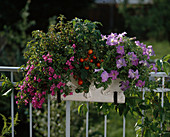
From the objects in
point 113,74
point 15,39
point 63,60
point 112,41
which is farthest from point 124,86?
point 15,39

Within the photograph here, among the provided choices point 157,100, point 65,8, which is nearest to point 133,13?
point 65,8

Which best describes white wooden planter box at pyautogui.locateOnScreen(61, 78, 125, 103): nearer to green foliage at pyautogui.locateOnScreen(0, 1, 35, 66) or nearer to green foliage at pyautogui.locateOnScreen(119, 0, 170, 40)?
green foliage at pyautogui.locateOnScreen(0, 1, 35, 66)

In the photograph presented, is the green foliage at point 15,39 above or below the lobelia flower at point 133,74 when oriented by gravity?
above

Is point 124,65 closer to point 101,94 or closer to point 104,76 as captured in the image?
point 104,76

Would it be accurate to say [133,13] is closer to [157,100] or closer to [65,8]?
[65,8]

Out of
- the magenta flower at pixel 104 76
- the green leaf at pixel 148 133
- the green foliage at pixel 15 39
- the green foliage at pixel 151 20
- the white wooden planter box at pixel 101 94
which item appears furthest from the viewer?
the green foliage at pixel 151 20

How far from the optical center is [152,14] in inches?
506

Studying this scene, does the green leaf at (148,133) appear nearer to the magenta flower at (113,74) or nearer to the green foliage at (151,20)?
the magenta flower at (113,74)

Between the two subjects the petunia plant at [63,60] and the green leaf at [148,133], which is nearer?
the petunia plant at [63,60]

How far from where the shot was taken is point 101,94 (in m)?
1.78

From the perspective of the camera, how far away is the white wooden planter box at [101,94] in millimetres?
1752

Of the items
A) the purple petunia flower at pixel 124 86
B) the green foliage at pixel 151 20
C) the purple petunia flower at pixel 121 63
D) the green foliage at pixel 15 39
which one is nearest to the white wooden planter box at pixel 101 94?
the purple petunia flower at pixel 124 86

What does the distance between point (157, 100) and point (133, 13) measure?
467 inches

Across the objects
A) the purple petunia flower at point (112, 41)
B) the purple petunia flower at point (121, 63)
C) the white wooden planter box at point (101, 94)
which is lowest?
the white wooden planter box at point (101, 94)
